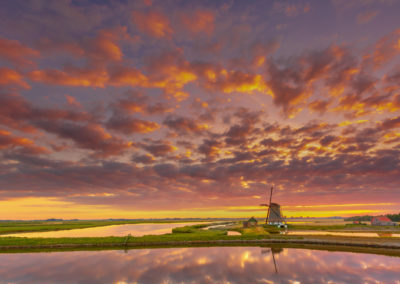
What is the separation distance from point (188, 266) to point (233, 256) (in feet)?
31.0

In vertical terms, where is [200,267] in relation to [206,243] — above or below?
below

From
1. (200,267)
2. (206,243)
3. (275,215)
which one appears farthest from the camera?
(275,215)

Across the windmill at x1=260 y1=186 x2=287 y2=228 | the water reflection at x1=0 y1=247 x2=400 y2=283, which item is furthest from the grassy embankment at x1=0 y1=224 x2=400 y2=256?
the windmill at x1=260 y1=186 x2=287 y2=228

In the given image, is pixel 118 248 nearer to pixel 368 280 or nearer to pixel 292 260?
pixel 292 260

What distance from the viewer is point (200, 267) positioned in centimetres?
3078

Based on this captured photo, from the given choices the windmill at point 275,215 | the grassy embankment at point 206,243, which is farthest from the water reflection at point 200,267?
the windmill at point 275,215

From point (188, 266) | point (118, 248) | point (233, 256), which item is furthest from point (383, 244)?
point (118, 248)

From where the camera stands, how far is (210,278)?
26.2 meters

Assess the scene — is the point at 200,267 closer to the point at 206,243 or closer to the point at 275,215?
the point at 206,243

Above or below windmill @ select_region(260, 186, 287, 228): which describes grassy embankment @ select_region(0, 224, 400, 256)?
below

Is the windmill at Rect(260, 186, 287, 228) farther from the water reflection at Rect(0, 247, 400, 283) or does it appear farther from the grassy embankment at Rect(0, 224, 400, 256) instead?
the water reflection at Rect(0, 247, 400, 283)

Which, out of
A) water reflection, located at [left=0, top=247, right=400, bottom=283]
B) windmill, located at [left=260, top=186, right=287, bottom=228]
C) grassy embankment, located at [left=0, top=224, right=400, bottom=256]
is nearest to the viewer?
water reflection, located at [left=0, top=247, right=400, bottom=283]

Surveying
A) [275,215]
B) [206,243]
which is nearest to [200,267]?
[206,243]

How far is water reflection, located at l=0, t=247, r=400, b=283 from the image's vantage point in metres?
26.2
